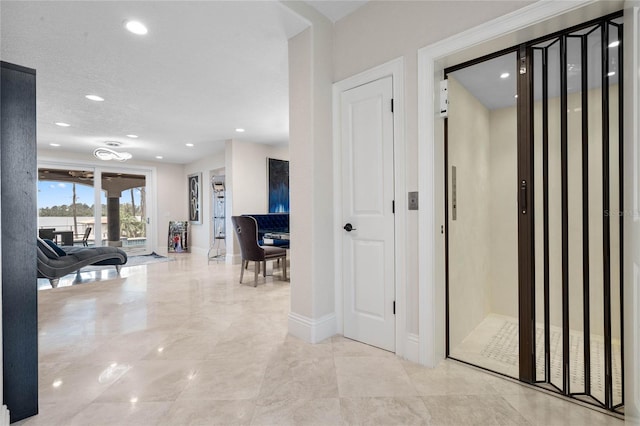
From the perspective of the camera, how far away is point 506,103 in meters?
2.81

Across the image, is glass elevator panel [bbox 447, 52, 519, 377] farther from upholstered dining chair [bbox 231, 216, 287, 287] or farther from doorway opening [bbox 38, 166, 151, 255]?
doorway opening [bbox 38, 166, 151, 255]

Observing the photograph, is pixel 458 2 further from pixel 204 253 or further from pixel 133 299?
pixel 204 253

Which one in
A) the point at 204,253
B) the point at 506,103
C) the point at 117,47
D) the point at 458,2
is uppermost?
the point at 117,47

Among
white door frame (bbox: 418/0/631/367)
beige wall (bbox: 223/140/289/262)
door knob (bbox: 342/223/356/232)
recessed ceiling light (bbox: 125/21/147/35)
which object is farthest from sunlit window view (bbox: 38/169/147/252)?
white door frame (bbox: 418/0/631/367)

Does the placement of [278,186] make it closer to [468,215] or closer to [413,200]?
[468,215]

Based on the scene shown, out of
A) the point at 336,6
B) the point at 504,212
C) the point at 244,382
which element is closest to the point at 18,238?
the point at 244,382

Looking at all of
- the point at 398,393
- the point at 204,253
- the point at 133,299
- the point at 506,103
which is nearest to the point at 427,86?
the point at 506,103

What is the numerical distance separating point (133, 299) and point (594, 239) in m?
4.52

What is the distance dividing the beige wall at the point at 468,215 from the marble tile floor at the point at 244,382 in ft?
2.00

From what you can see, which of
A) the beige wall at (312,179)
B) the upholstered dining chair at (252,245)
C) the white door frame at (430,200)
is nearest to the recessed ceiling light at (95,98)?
the upholstered dining chair at (252,245)

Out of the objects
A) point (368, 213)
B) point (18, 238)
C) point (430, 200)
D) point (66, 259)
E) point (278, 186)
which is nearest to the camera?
point (18, 238)

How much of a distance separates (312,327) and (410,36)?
87.2 inches

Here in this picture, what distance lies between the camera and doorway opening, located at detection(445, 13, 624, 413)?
62.3 inches

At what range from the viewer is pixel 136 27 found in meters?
2.44
